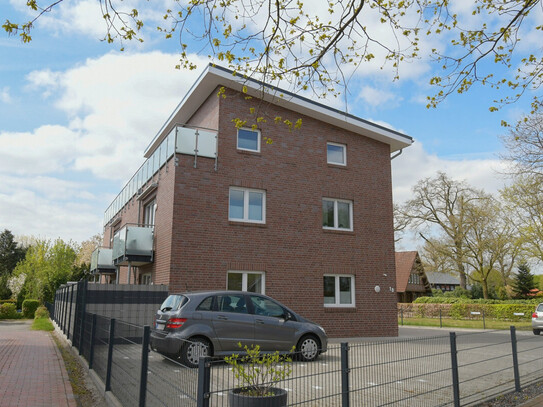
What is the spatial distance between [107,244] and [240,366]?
2688 cm

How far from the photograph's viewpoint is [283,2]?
6.80 metres

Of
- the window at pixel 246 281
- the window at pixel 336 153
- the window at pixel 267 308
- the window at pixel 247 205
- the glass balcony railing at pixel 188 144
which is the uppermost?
the window at pixel 336 153

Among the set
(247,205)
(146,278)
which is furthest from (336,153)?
(146,278)

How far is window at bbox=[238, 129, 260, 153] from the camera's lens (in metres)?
16.9

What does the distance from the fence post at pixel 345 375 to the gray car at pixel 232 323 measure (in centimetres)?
498

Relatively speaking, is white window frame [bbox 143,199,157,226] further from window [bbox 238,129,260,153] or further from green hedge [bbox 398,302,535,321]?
green hedge [bbox 398,302,535,321]

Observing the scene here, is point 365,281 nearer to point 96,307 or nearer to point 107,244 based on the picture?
point 96,307

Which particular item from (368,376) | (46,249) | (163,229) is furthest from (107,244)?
(368,376)

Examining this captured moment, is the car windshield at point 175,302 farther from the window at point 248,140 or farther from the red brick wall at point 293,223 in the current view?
the window at point 248,140

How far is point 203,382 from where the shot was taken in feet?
11.5

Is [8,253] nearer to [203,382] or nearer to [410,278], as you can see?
[410,278]

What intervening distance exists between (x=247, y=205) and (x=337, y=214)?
3.83 m

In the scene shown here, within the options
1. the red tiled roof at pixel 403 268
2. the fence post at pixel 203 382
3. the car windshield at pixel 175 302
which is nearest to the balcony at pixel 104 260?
the car windshield at pixel 175 302

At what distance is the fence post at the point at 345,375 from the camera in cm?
445
